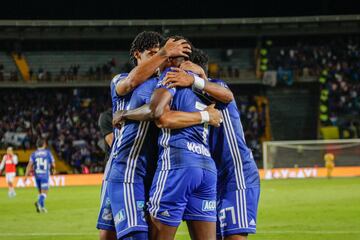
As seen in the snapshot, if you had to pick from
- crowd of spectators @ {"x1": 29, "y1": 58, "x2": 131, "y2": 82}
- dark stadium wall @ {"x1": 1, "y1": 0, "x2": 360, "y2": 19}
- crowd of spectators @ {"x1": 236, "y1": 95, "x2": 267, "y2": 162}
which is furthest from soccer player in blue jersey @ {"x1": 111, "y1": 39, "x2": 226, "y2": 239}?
dark stadium wall @ {"x1": 1, "y1": 0, "x2": 360, "y2": 19}

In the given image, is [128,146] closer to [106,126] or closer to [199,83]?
[199,83]

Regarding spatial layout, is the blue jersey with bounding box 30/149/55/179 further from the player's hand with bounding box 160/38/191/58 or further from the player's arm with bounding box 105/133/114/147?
the player's hand with bounding box 160/38/191/58

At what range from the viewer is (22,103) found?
43.7 metres

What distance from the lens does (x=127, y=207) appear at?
A: 591 centimetres

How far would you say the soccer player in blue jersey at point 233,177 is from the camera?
6.37 meters

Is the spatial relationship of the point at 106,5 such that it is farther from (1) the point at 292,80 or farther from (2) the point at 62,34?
(1) the point at 292,80

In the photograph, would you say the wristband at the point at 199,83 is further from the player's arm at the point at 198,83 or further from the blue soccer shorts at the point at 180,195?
the blue soccer shorts at the point at 180,195

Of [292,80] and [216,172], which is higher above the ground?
[292,80]

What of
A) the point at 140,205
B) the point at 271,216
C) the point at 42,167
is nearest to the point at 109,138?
the point at 140,205

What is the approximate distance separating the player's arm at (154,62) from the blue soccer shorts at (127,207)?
2.64 ft

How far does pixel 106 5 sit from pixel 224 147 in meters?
44.1

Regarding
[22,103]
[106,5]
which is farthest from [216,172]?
[106,5]

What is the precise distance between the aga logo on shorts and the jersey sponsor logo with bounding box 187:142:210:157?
374 mm

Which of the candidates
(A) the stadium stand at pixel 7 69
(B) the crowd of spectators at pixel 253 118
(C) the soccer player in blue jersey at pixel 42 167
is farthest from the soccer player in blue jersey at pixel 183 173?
(A) the stadium stand at pixel 7 69
